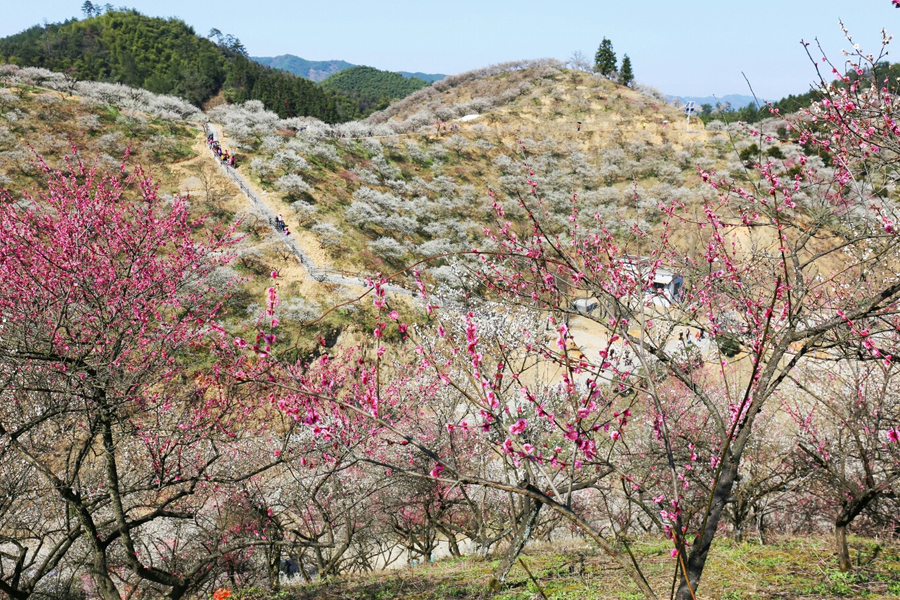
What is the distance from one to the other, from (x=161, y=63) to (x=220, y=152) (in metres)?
68.5

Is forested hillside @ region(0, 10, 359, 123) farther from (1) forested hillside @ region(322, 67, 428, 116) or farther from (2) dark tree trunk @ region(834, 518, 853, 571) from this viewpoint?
(2) dark tree trunk @ region(834, 518, 853, 571)

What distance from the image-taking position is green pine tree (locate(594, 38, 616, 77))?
82750mm

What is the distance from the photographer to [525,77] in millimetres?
83688

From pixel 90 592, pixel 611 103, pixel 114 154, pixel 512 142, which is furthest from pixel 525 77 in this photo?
pixel 90 592

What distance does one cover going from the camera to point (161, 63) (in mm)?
91062

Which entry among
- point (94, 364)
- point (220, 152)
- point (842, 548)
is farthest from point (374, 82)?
point (842, 548)

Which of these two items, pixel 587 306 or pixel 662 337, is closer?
pixel 662 337

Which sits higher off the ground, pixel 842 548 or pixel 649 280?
pixel 649 280

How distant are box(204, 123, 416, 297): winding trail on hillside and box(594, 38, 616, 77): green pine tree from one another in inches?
2628

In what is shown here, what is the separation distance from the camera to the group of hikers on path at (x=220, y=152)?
39719mm

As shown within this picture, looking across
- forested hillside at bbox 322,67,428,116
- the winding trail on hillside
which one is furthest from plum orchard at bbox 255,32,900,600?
forested hillside at bbox 322,67,428,116

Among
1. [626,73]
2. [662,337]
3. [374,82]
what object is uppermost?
[374,82]

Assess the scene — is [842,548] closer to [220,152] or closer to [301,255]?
[301,255]

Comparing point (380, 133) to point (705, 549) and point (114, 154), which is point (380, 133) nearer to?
point (114, 154)
